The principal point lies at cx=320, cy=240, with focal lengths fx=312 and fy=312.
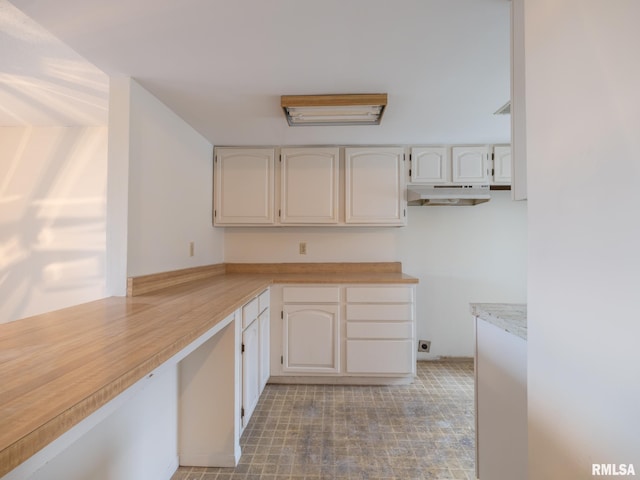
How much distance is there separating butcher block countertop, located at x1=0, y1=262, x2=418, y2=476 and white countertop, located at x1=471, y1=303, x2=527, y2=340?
3.58ft

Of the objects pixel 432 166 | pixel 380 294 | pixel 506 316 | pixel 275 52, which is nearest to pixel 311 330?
pixel 380 294

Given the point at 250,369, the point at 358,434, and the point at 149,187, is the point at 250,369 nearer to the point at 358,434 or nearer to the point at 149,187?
the point at 358,434

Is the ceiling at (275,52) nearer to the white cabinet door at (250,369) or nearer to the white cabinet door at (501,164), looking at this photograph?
the white cabinet door at (501,164)

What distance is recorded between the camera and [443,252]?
3.17 m

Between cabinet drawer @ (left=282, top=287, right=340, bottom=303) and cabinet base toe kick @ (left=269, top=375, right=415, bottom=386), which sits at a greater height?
cabinet drawer @ (left=282, top=287, right=340, bottom=303)

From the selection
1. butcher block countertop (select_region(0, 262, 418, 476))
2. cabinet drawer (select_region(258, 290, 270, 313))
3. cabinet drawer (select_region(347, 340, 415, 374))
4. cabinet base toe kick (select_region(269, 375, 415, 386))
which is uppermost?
butcher block countertop (select_region(0, 262, 418, 476))

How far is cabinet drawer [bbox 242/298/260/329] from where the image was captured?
1.84 meters

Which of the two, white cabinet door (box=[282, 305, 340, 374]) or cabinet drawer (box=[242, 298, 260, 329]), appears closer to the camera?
cabinet drawer (box=[242, 298, 260, 329])

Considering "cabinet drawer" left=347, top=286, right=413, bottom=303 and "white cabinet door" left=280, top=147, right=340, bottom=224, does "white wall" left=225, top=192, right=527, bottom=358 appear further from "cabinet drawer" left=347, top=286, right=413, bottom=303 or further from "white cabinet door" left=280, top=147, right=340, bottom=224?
"cabinet drawer" left=347, top=286, right=413, bottom=303

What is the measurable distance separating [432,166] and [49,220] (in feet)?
10.8

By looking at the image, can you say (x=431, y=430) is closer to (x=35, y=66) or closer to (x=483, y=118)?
(x=483, y=118)

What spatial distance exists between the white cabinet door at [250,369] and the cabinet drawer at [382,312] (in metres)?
0.82

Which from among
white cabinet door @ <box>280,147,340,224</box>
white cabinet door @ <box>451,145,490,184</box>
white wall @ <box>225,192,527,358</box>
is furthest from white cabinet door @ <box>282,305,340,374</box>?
white cabinet door @ <box>451,145,490,184</box>

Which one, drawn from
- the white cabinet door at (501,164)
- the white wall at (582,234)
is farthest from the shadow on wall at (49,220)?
the white cabinet door at (501,164)
